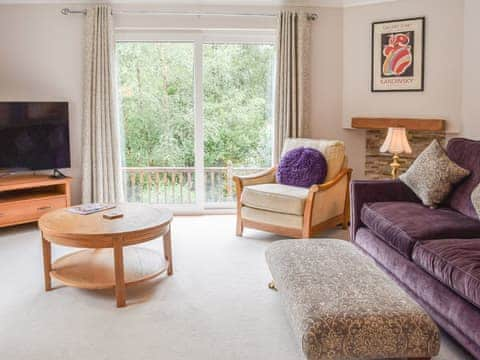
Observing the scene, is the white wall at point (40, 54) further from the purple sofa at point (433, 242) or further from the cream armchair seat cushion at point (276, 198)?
the purple sofa at point (433, 242)

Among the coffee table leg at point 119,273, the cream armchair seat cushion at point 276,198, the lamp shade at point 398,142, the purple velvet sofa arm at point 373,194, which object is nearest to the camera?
the coffee table leg at point 119,273

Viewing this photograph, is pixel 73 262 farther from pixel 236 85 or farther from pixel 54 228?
pixel 236 85

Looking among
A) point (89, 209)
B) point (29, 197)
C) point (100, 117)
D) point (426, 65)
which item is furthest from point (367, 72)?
point (29, 197)

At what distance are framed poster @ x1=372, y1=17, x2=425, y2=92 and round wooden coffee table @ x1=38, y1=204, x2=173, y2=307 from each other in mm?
2890

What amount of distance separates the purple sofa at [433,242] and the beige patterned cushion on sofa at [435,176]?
0.22ft

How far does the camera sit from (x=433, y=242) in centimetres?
263

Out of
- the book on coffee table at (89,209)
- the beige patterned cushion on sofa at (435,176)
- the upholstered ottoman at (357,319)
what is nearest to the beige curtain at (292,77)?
the beige patterned cushion on sofa at (435,176)

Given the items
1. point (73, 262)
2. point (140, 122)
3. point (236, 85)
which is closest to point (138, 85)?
point (140, 122)

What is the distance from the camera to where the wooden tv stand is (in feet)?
14.8

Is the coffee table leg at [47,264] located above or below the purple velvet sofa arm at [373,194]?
below

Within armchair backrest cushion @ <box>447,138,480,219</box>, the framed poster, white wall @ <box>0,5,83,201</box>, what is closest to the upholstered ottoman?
armchair backrest cushion @ <box>447,138,480,219</box>

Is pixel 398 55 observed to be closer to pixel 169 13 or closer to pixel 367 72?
pixel 367 72

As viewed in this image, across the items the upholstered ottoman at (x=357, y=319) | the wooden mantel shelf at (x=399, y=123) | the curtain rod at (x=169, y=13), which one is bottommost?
the upholstered ottoman at (x=357, y=319)

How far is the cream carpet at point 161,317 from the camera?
241 centimetres
